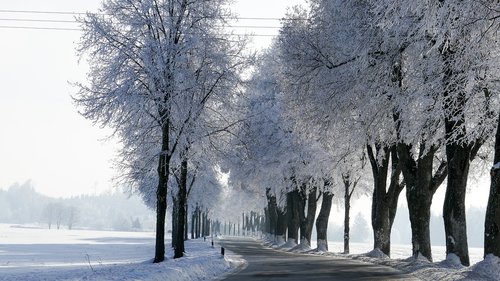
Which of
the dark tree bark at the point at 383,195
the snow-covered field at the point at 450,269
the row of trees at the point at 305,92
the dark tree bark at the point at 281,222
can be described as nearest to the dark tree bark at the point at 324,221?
the dark tree bark at the point at 383,195

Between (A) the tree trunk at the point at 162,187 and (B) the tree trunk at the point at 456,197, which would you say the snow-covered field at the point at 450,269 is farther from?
(A) the tree trunk at the point at 162,187

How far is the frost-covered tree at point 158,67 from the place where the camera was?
2167 cm

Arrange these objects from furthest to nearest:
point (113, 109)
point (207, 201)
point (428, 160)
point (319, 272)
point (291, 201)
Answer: point (207, 201) → point (291, 201) → point (428, 160) → point (113, 109) → point (319, 272)

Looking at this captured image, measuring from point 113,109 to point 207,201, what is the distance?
1935 inches

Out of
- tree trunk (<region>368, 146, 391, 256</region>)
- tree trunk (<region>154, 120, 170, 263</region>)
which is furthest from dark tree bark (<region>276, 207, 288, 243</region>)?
tree trunk (<region>154, 120, 170, 263</region>)

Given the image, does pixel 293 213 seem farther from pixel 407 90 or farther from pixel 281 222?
pixel 407 90

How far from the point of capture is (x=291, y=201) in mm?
52531

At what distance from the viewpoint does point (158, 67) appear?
69.1 ft

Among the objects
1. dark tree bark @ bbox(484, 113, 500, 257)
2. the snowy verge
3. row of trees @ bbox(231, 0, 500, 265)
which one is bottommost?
the snowy verge

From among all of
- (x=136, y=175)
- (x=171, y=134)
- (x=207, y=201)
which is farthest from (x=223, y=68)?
(x=207, y=201)

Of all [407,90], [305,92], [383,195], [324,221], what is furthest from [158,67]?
[324,221]

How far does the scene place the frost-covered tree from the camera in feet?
71.1

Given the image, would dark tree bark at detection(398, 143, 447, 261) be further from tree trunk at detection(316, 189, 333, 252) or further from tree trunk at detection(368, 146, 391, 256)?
tree trunk at detection(316, 189, 333, 252)

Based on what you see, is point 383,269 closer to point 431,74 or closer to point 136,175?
point 431,74
